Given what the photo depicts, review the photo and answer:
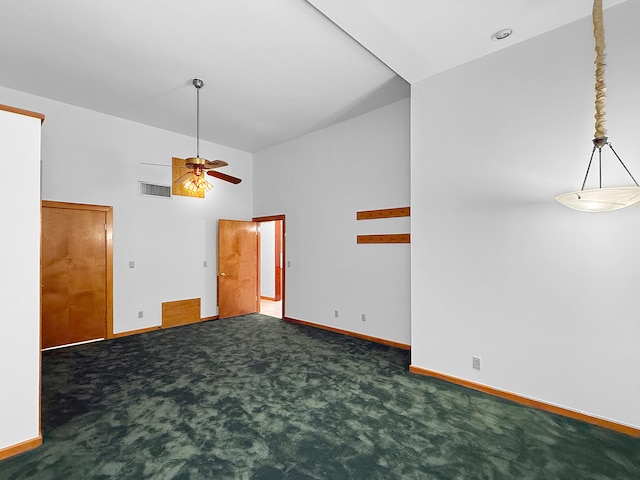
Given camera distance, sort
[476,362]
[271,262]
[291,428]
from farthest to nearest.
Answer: [271,262]
[476,362]
[291,428]

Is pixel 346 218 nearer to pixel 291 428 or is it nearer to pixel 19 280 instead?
pixel 291 428

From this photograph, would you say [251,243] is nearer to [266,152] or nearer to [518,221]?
[266,152]

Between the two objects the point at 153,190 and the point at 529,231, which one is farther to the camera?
the point at 153,190

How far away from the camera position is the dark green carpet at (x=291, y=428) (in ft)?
6.81

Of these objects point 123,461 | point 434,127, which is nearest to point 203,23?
point 434,127

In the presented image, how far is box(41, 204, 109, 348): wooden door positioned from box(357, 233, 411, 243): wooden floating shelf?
4.25 meters

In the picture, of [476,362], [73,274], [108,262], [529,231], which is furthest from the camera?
[108,262]

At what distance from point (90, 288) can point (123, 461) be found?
364cm

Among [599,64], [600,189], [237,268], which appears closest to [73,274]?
[237,268]

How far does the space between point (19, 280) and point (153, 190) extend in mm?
3627

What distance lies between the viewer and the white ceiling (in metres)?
2.68

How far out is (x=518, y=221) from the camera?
118 inches

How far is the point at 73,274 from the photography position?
15.6 ft

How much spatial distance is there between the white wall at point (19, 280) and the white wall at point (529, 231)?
356 cm
